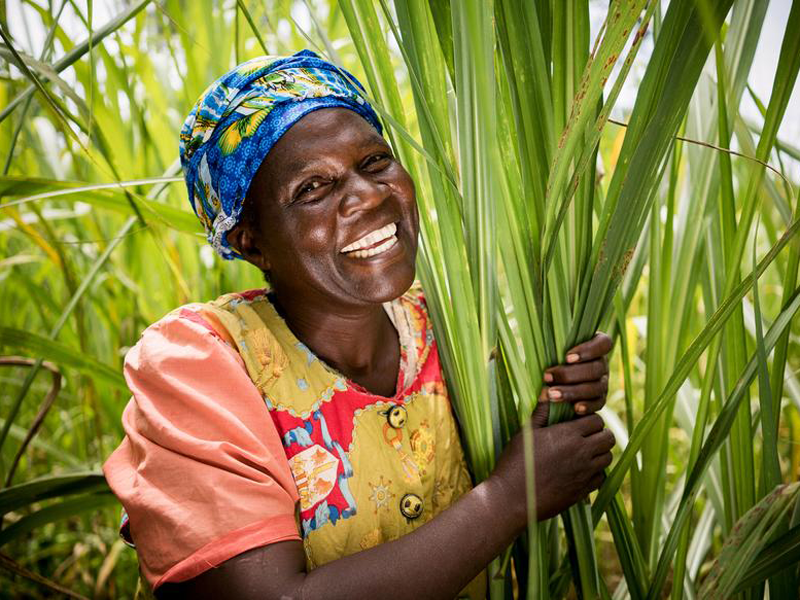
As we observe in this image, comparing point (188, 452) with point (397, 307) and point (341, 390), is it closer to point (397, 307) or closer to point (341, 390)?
point (341, 390)

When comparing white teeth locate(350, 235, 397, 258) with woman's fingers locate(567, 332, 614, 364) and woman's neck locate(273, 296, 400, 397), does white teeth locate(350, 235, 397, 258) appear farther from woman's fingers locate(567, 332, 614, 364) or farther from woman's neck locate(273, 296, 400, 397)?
woman's fingers locate(567, 332, 614, 364)

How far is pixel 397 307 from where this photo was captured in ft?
3.71

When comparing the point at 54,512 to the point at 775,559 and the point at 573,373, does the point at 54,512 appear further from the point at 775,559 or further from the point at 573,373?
the point at 775,559

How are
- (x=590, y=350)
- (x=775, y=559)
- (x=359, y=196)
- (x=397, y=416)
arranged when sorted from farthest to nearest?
(x=397, y=416) < (x=359, y=196) < (x=590, y=350) < (x=775, y=559)

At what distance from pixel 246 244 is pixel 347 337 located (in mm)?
202

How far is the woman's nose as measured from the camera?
0.85m

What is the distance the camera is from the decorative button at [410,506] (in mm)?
924

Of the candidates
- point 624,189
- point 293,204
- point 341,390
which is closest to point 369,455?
point 341,390

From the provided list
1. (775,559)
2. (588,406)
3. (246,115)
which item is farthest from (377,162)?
(775,559)

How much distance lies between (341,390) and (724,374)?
0.53m

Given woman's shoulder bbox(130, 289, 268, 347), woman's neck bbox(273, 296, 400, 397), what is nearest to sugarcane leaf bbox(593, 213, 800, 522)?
woman's neck bbox(273, 296, 400, 397)

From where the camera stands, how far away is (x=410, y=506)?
0.93 metres

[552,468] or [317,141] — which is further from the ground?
[317,141]

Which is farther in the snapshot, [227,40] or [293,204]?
[227,40]
